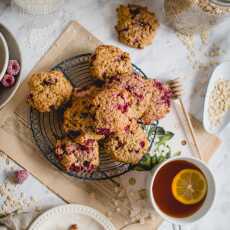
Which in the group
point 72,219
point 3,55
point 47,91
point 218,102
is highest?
point 3,55

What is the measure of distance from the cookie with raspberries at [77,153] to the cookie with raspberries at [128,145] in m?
0.05

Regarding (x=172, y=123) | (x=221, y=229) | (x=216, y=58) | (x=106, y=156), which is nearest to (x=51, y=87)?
(x=106, y=156)

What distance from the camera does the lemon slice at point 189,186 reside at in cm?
140

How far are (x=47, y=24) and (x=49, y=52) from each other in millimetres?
82

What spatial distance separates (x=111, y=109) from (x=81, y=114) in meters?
0.09

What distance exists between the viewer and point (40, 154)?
1435 mm

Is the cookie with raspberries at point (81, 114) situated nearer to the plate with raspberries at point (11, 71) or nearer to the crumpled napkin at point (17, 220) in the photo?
the plate with raspberries at point (11, 71)

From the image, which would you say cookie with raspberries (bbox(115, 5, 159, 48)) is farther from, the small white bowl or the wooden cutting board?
the small white bowl

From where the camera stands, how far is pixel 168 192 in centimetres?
141

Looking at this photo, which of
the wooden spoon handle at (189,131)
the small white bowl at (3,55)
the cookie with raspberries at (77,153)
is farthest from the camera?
the wooden spoon handle at (189,131)

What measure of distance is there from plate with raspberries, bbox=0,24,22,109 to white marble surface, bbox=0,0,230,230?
121 mm

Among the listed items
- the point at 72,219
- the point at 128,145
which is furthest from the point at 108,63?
the point at 72,219

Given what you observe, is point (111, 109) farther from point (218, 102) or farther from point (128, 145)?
point (218, 102)

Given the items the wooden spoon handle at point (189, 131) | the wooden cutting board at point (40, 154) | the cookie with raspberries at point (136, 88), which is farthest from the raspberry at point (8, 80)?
the wooden spoon handle at point (189, 131)
